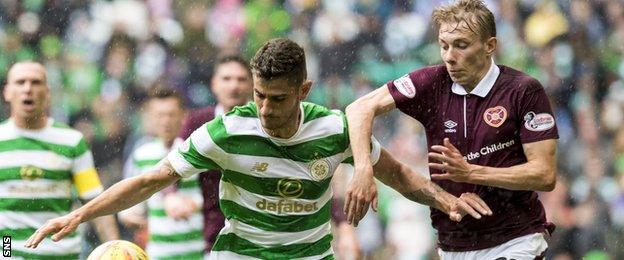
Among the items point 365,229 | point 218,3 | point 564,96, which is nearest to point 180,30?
point 218,3

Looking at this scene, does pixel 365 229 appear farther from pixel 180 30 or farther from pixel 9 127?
pixel 9 127

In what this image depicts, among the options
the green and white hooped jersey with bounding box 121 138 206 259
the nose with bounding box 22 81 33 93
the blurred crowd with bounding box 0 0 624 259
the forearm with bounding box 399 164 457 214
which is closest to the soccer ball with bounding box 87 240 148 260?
the forearm with bounding box 399 164 457 214

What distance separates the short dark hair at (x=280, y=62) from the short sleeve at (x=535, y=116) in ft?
3.82

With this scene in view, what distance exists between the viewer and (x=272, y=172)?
250 inches

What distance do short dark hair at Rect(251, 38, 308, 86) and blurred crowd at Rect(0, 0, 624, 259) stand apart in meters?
5.36

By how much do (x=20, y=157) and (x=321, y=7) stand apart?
4684 millimetres

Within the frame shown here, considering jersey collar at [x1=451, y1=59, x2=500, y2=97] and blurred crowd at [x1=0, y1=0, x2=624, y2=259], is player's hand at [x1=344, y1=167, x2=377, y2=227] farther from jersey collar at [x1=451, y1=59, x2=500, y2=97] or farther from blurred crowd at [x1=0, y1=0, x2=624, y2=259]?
blurred crowd at [x1=0, y1=0, x2=624, y2=259]

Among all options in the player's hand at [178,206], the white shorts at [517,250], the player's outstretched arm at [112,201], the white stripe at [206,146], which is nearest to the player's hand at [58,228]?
the player's outstretched arm at [112,201]

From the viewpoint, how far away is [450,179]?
639 cm

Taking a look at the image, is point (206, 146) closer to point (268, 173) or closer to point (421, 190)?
point (268, 173)

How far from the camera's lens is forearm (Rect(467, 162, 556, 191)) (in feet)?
20.7

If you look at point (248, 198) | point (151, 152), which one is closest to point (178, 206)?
point (151, 152)

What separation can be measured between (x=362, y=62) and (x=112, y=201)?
6.50 m

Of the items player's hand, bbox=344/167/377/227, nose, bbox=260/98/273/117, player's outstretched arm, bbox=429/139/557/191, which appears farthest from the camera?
player's outstretched arm, bbox=429/139/557/191
